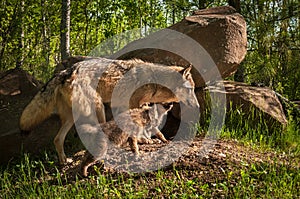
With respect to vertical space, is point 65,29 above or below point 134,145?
above

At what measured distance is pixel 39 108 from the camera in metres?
5.12

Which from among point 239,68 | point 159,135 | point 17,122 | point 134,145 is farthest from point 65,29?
point 134,145

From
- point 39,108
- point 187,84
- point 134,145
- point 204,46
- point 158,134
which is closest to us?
point 134,145

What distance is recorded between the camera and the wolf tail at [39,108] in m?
5.09

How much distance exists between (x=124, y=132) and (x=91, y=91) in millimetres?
1092

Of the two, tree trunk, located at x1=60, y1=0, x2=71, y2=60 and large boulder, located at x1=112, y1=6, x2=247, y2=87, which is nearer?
large boulder, located at x1=112, y1=6, x2=247, y2=87

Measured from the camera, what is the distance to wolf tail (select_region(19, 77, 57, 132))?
5090 millimetres

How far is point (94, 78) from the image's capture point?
555cm

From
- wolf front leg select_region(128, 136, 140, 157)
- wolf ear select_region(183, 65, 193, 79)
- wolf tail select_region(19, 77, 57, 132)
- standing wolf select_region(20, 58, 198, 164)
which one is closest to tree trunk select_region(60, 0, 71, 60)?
standing wolf select_region(20, 58, 198, 164)

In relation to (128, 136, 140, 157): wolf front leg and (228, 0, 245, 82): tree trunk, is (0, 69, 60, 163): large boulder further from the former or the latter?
(228, 0, 245, 82): tree trunk

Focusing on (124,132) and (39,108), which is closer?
(124,132)

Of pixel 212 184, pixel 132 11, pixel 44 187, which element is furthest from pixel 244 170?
pixel 132 11

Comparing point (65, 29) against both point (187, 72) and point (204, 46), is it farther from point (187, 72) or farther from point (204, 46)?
point (187, 72)

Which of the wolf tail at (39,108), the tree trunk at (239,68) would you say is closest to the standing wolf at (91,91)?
the wolf tail at (39,108)
